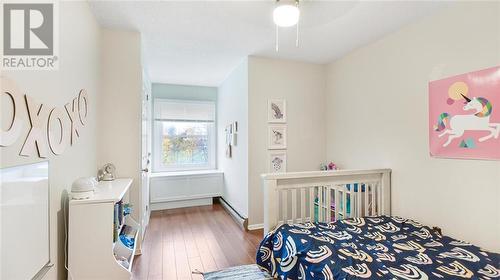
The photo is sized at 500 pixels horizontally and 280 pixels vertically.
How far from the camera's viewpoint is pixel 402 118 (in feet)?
7.61

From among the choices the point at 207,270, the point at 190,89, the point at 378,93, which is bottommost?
the point at 207,270

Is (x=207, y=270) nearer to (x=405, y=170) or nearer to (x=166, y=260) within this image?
(x=166, y=260)

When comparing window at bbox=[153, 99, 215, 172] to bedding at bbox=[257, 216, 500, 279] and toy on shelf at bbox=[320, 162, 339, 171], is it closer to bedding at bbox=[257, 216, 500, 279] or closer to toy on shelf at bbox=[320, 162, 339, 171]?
toy on shelf at bbox=[320, 162, 339, 171]

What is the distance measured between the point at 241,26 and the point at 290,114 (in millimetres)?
1449

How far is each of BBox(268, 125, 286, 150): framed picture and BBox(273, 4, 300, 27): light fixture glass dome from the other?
66.2 inches

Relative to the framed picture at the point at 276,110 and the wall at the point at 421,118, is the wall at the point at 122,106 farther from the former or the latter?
the wall at the point at 421,118

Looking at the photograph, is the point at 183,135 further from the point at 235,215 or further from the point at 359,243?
the point at 359,243

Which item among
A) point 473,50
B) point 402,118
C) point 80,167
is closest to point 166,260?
point 80,167

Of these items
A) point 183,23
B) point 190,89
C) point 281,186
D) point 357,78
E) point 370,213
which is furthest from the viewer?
point 190,89

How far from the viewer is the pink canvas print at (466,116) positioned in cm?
165

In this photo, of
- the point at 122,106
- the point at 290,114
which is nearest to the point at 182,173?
the point at 122,106

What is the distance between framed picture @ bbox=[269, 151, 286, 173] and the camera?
3.25 meters

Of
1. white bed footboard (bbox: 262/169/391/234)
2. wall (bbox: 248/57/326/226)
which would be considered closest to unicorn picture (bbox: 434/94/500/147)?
white bed footboard (bbox: 262/169/391/234)

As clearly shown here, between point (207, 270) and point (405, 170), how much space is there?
2.16 metres
